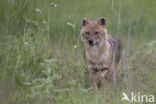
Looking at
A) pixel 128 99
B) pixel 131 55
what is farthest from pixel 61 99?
pixel 131 55

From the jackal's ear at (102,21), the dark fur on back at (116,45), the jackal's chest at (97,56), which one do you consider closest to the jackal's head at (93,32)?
the jackal's ear at (102,21)

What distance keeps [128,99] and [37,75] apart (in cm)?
204

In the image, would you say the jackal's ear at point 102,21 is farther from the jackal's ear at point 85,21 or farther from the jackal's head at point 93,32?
the jackal's ear at point 85,21

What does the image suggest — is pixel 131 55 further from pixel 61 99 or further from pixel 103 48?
pixel 61 99

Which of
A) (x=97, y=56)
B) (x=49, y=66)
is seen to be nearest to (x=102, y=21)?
(x=97, y=56)

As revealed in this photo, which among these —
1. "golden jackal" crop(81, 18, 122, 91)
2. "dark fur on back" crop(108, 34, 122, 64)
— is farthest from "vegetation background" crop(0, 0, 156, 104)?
"dark fur on back" crop(108, 34, 122, 64)

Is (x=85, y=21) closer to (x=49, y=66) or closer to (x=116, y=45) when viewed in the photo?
(x=116, y=45)

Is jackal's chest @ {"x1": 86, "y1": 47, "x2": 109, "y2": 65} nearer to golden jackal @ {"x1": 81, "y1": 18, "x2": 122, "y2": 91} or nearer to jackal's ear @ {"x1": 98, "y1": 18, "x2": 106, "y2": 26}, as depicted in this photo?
golden jackal @ {"x1": 81, "y1": 18, "x2": 122, "y2": 91}

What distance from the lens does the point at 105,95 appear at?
22.4ft

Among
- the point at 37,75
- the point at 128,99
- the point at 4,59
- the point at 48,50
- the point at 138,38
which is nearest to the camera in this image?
the point at 128,99

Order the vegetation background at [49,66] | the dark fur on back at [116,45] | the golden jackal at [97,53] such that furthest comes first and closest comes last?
the dark fur on back at [116,45] → the golden jackal at [97,53] → the vegetation background at [49,66]

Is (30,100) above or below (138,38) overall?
below

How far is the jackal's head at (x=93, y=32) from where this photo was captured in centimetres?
822

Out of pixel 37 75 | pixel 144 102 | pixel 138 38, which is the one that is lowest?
pixel 144 102
